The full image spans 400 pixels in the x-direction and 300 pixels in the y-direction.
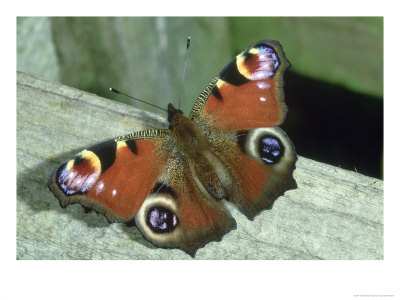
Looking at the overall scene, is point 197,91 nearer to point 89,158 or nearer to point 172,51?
point 172,51

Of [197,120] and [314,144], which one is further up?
[314,144]

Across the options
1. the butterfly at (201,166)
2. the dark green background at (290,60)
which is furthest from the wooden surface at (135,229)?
the dark green background at (290,60)

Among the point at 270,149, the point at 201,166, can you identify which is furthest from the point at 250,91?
the point at 201,166

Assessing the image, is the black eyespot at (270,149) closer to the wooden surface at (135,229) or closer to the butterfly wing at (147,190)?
the wooden surface at (135,229)

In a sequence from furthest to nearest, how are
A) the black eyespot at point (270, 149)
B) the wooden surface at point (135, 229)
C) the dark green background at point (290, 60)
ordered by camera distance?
the dark green background at point (290, 60)
the black eyespot at point (270, 149)
the wooden surface at point (135, 229)

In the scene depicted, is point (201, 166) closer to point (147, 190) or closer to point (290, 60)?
point (147, 190)

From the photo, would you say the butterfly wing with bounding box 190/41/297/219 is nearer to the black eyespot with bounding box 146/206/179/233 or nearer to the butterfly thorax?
the butterfly thorax

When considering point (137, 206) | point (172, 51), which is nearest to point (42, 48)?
point (172, 51)
